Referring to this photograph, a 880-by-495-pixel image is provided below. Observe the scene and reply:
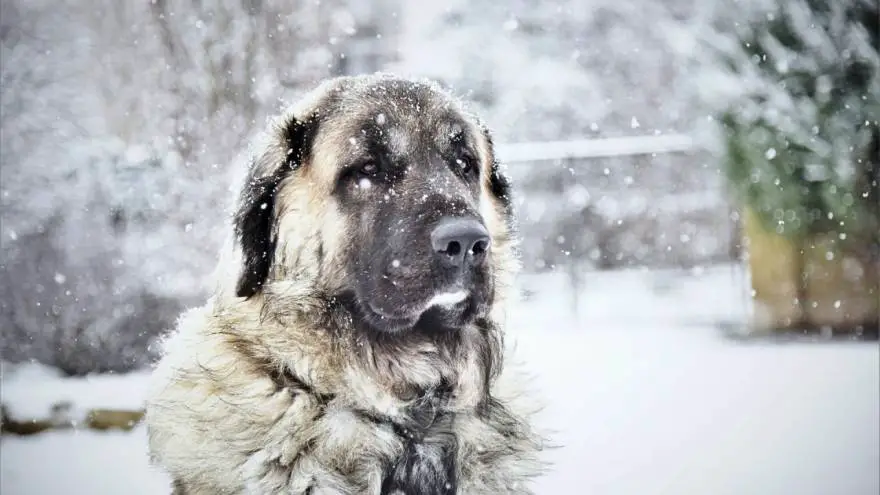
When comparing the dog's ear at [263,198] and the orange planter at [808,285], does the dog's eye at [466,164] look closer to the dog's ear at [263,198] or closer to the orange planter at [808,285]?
the dog's ear at [263,198]

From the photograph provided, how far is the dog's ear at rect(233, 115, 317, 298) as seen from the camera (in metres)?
1.42

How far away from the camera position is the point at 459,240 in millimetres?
1249

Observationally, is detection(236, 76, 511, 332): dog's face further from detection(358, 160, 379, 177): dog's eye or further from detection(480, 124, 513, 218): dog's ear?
detection(480, 124, 513, 218): dog's ear

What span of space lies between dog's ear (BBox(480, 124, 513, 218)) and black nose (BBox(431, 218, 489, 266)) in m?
0.42

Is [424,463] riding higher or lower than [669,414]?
higher

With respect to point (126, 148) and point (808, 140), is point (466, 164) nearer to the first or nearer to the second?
point (126, 148)

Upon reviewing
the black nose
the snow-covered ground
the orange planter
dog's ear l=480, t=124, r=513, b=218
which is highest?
dog's ear l=480, t=124, r=513, b=218

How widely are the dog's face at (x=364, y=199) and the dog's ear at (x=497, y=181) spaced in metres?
0.15

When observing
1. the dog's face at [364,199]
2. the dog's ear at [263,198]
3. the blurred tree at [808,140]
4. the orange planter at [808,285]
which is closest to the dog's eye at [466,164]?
the dog's face at [364,199]

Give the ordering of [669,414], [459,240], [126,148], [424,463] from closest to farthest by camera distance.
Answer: [459,240]
[424,463]
[669,414]
[126,148]

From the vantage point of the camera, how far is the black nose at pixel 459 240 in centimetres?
125

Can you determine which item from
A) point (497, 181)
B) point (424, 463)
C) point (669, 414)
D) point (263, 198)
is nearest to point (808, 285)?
point (669, 414)

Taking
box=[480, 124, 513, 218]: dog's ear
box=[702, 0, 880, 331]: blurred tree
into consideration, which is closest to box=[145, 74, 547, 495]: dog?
box=[480, 124, 513, 218]: dog's ear

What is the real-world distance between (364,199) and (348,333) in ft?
0.99
